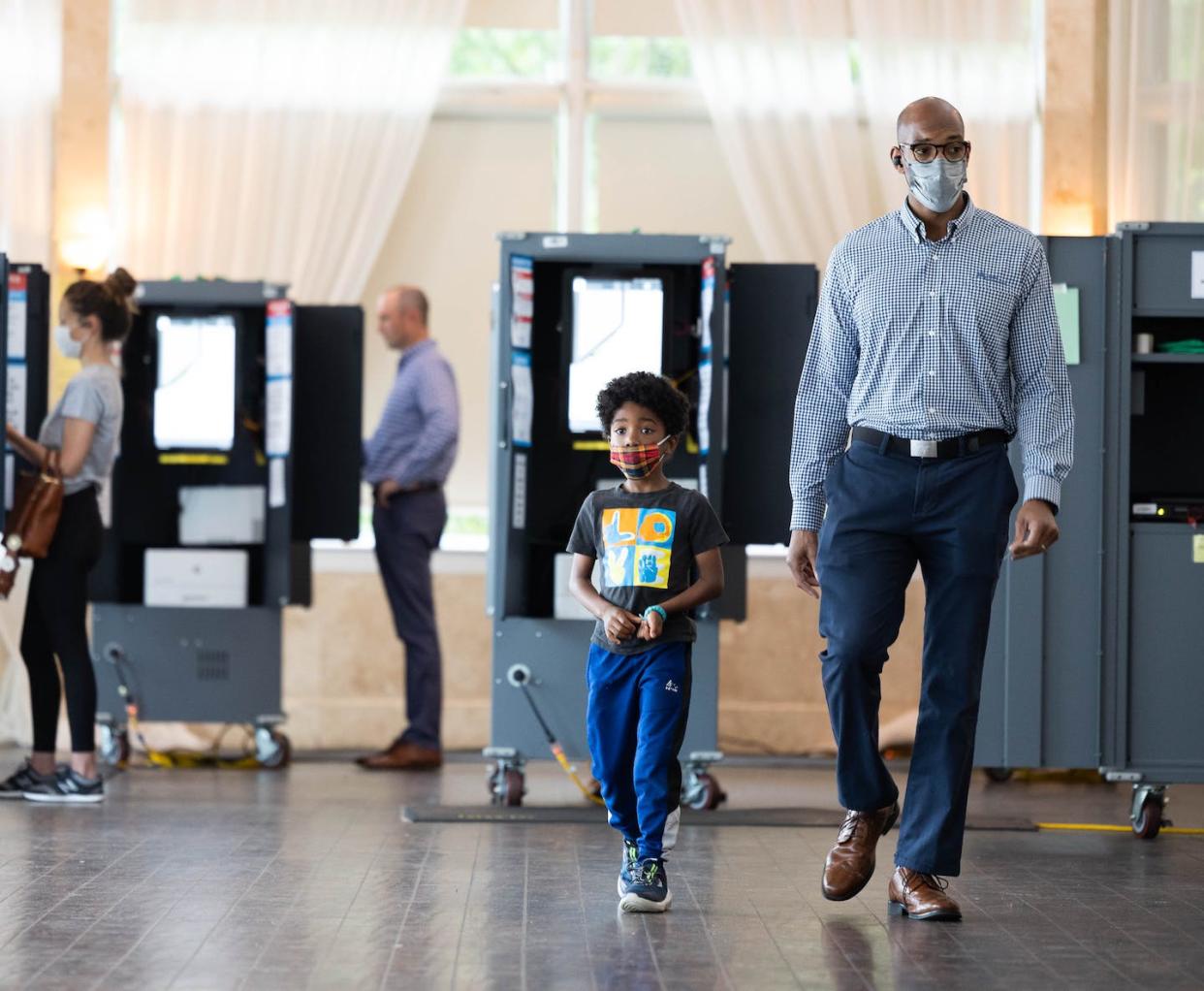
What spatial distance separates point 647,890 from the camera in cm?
362

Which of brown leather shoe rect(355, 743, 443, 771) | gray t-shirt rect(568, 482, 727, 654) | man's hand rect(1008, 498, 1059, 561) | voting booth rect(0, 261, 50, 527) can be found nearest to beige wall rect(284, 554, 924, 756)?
brown leather shoe rect(355, 743, 443, 771)

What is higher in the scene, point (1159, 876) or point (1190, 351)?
point (1190, 351)

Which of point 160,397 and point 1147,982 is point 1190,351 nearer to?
→ point 1147,982

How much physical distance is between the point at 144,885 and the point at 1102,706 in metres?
2.71

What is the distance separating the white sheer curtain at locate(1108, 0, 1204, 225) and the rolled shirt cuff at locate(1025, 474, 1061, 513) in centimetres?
406

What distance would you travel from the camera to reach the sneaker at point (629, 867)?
3645 millimetres

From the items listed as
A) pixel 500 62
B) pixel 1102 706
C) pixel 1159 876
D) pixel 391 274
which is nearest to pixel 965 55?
pixel 500 62

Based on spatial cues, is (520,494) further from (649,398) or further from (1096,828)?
(1096,828)

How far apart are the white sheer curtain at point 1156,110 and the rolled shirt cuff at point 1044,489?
4059 millimetres

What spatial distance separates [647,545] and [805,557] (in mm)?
332


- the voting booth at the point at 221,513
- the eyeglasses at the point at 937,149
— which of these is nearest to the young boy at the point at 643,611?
the eyeglasses at the point at 937,149

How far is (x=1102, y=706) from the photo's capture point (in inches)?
201

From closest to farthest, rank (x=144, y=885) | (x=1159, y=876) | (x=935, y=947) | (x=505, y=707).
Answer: (x=935, y=947) < (x=144, y=885) < (x=1159, y=876) < (x=505, y=707)

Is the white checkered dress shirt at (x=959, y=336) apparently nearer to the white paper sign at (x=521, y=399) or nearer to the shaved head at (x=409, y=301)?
the white paper sign at (x=521, y=399)
